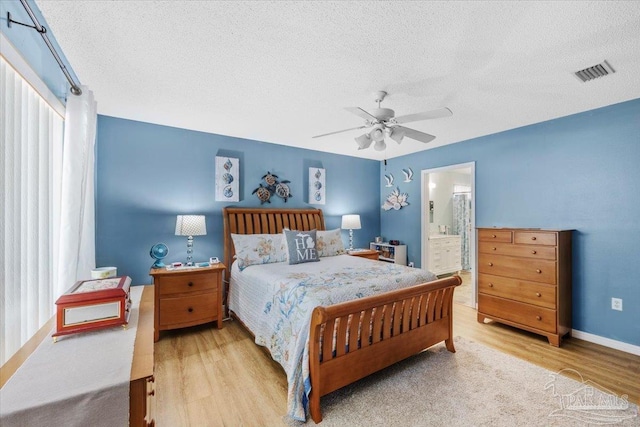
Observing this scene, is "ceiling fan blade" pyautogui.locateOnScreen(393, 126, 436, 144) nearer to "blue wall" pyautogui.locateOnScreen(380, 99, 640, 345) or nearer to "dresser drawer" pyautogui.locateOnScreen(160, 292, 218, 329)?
"blue wall" pyautogui.locateOnScreen(380, 99, 640, 345)

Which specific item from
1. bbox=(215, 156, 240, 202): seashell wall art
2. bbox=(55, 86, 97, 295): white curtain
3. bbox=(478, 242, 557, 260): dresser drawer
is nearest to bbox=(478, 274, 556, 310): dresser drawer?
bbox=(478, 242, 557, 260): dresser drawer

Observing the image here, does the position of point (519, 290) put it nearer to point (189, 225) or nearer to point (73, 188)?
point (189, 225)

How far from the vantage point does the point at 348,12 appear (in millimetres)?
1610

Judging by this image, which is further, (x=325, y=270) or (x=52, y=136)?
(x=325, y=270)

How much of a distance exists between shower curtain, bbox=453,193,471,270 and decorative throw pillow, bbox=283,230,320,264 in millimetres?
4288

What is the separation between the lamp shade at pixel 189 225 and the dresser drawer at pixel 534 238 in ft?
12.4

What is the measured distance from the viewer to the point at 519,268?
3.28m

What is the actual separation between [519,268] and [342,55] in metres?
3.09

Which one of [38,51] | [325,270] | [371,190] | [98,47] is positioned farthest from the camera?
[371,190]

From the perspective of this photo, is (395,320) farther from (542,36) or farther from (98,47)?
(98,47)

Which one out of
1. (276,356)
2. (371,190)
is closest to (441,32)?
(276,356)

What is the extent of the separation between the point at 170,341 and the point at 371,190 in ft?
13.7

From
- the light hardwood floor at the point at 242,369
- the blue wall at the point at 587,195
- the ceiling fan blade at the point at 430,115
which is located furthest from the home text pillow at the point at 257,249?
the blue wall at the point at 587,195

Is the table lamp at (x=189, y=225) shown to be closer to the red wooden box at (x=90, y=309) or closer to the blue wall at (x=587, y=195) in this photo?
the red wooden box at (x=90, y=309)
